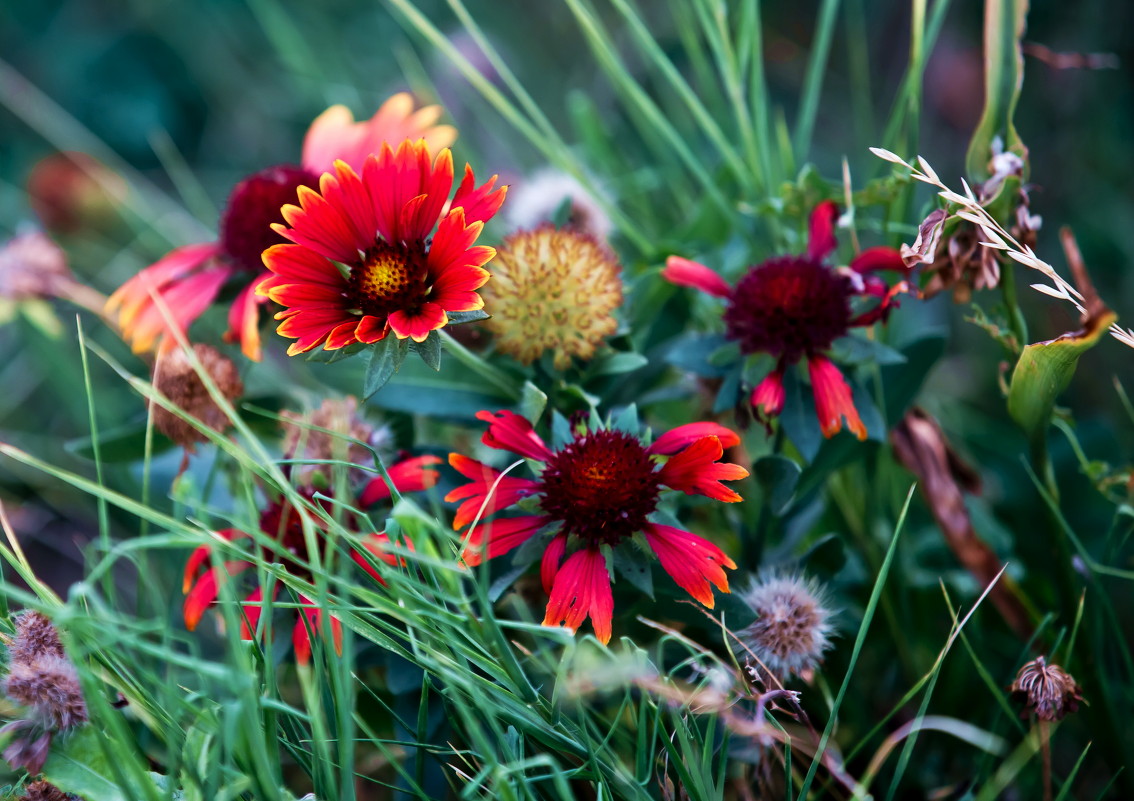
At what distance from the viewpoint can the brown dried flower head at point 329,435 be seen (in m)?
0.65

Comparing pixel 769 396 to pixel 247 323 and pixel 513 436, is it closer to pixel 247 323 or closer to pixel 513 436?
pixel 513 436

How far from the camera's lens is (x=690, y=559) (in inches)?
20.9

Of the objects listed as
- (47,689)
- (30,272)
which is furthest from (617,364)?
(30,272)

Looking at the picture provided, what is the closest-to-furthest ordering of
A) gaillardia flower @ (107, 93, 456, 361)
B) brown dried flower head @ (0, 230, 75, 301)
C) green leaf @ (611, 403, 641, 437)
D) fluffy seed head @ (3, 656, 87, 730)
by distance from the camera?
fluffy seed head @ (3, 656, 87, 730)
green leaf @ (611, 403, 641, 437)
gaillardia flower @ (107, 93, 456, 361)
brown dried flower head @ (0, 230, 75, 301)

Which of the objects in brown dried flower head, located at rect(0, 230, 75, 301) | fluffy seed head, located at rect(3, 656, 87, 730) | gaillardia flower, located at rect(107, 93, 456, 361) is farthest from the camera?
brown dried flower head, located at rect(0, 230, 75, 301)

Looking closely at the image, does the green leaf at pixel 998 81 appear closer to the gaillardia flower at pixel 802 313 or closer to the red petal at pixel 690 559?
the gaillardia flower at pixel 802 313

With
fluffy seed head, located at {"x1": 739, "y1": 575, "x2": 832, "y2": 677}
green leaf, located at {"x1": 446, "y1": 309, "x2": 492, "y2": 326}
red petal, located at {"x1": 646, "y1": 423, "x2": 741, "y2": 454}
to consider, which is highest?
green leaf, located at {"x1": 446, "y1": 309, "x2": 492, "y2": 326}

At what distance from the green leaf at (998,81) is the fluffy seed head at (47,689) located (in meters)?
0.68

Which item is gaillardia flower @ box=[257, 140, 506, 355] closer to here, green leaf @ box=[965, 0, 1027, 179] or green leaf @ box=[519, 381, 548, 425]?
green leaf @ box=[519, 381, 548, 425]

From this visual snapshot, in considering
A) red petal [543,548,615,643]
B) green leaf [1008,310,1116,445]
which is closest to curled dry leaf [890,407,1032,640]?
Result: green leaf [1008,310,1116,445]

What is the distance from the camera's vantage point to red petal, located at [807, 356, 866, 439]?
22.7 inches

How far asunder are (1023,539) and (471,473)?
574 millimetres

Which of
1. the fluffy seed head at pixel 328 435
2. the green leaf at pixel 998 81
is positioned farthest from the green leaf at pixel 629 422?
the green leaf at pixel 998 81

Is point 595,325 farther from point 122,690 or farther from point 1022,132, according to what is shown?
point 1022,132
